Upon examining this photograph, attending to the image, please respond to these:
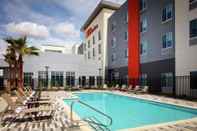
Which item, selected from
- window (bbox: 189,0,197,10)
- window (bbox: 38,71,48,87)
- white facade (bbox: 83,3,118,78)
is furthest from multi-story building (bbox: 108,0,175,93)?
window (bbox: 38,71,48,87)

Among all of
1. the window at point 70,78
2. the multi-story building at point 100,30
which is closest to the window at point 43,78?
the window at point 70,78

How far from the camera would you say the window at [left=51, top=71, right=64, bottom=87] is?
26808 millimetres

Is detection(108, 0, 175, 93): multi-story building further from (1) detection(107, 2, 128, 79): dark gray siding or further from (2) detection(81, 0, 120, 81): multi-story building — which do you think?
(2) detection(81, 0, 120, 81): multi-story building

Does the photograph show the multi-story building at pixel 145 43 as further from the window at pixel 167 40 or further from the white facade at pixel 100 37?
the white facade at pixel 100 37

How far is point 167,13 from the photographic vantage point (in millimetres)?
18016

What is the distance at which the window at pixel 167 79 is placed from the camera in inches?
677

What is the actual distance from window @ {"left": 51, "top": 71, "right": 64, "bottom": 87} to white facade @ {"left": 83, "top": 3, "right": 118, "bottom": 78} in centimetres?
700

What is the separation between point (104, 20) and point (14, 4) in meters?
19.0

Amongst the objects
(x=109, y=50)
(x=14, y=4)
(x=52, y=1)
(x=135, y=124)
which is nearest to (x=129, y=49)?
(x=109, y=50)

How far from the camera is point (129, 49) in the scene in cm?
2467

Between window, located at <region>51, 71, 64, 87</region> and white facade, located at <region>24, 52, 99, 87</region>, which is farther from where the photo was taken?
window, located at <region>51, 71, 64, 87</region>

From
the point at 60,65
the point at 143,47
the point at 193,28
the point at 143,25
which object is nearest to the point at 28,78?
the point at 60,65

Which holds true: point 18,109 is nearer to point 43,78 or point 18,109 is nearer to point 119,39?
point 43,78

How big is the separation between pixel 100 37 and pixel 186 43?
1944 centimetres
